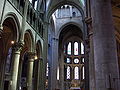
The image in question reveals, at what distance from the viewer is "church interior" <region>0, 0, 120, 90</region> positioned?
6.95 metres

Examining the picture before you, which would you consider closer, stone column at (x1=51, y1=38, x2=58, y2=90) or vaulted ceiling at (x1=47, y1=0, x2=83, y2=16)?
vaulted ceiling at (x1=47, y1=0, x2=83, y2=16)

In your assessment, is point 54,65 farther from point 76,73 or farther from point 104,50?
point 104,50

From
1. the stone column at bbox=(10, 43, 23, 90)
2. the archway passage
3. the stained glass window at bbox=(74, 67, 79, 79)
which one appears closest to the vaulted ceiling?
the archway passage

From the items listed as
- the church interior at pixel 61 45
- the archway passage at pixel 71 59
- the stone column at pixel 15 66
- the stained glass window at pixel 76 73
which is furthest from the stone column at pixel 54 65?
the stone column at pixel 15 66

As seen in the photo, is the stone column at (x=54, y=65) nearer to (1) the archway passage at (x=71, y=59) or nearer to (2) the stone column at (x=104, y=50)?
(1) the archway passage at (x=71, y=59)

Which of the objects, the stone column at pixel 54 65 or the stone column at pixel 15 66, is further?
the stone column at pixel 54 65

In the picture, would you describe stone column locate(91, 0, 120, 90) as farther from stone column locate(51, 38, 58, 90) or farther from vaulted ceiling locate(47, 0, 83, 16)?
stone column locate(51, 38, 58, 90)

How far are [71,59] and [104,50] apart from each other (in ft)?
111

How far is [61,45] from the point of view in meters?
36.7

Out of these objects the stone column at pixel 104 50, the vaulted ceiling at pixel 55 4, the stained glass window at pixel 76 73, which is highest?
the vaulted ceiling at pixel 55 4

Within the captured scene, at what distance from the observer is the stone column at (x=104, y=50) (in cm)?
633

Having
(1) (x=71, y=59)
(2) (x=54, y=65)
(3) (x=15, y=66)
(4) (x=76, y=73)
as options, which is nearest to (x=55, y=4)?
(2) (x=54, y=65)

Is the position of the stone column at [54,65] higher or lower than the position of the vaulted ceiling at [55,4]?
lower

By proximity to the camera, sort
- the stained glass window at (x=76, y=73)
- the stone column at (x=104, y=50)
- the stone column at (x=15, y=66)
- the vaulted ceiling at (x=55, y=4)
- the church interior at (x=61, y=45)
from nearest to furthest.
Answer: the stone column at (x=104, y=50), the church interior at (x=61, y=45), the stone column at (x=15, y=66), the vaulted ceiling at (x=55, y=4), the stained glass window at (x=76, y=73)
